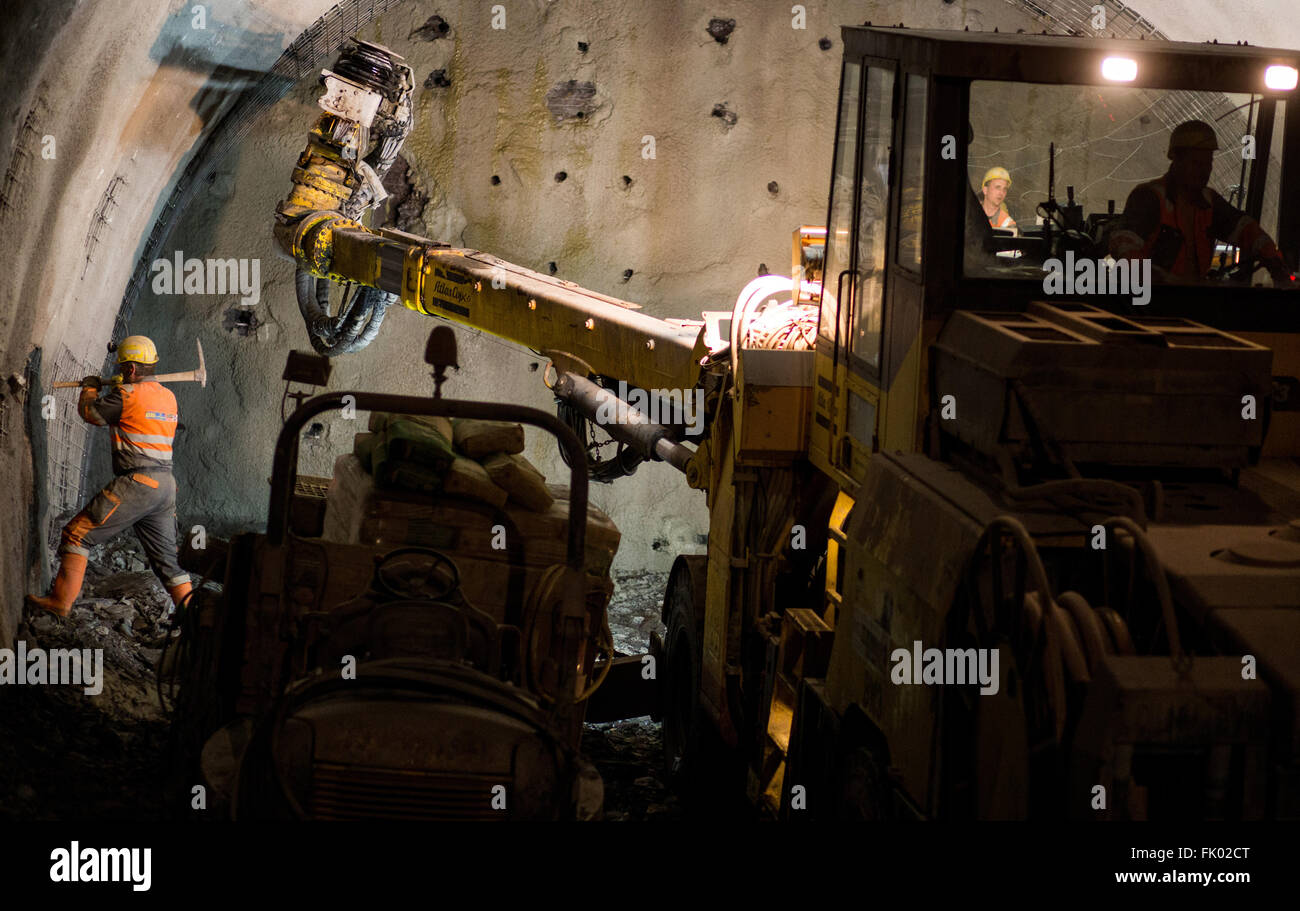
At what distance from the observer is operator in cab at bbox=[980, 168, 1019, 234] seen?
504 cm

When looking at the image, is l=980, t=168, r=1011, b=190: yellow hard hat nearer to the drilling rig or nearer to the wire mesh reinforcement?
the drilling rig

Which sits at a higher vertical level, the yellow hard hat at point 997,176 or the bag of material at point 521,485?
the yellow hard hat at point 997,176

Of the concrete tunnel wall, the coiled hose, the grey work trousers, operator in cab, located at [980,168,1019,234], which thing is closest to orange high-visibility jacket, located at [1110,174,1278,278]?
operator in cab, located at [980,168,1019,234]

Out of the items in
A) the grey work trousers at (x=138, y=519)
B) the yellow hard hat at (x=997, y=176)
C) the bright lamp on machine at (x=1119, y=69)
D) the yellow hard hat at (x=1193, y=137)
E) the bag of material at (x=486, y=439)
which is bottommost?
the grey work trousers at (x=138, y=519)

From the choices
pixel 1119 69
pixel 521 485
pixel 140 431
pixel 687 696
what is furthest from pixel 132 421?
pixel 1119 69

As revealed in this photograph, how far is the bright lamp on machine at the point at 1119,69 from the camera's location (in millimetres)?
5000

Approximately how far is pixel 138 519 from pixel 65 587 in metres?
0.51

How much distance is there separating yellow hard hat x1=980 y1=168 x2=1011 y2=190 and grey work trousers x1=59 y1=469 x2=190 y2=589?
5.04m

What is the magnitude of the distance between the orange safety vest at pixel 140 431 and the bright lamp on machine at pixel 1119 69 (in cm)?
535

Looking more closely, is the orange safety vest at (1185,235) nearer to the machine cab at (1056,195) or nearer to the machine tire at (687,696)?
the machine cab at (1056,195)

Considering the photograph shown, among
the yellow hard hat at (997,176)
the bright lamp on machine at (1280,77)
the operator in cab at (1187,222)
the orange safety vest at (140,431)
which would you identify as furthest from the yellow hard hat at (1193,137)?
the orange safety vest at (140,431)

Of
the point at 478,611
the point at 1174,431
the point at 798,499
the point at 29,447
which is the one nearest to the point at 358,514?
the point at 478,611

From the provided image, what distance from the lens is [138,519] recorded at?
8203 mm

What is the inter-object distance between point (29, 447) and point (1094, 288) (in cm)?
583
